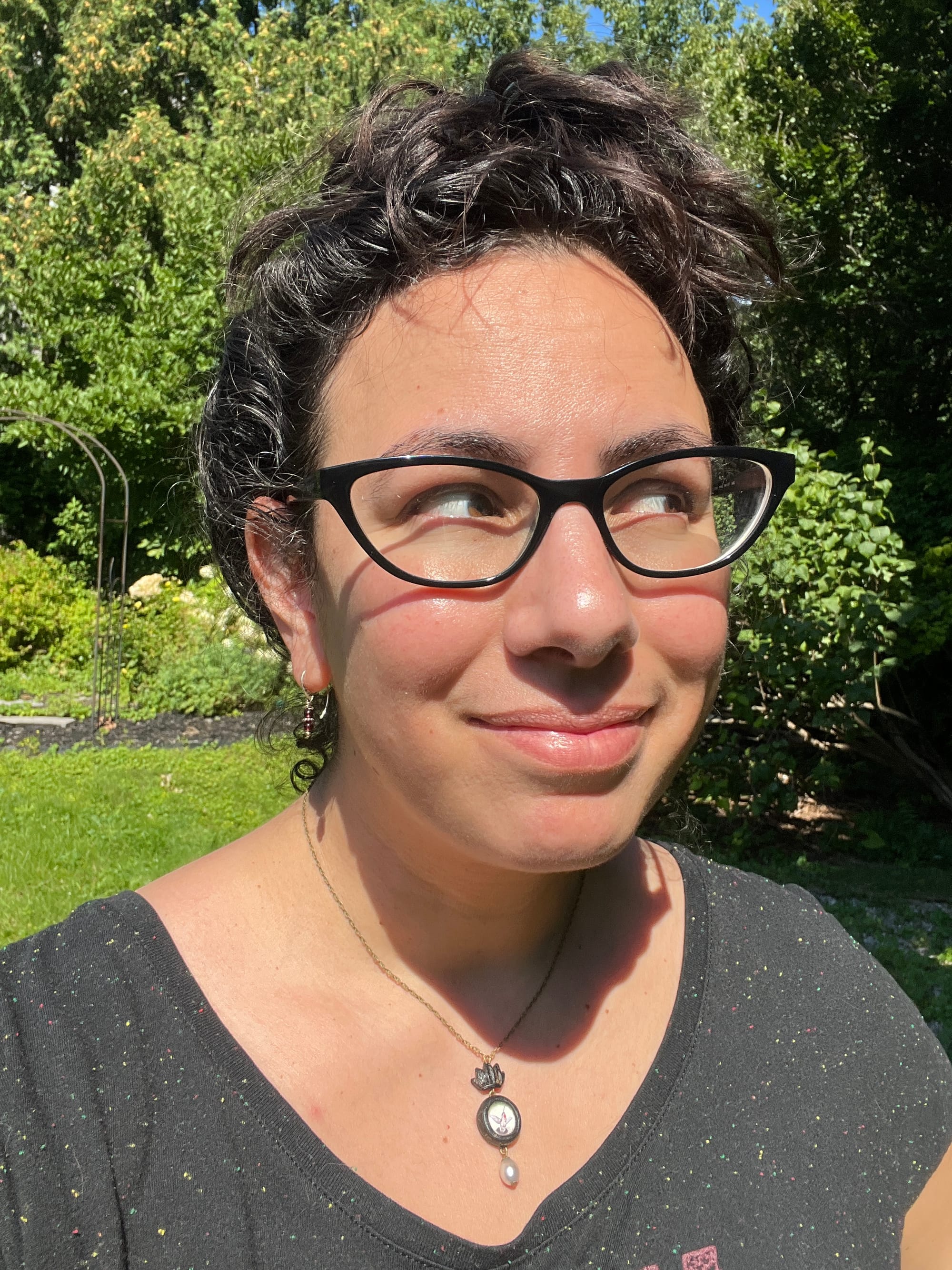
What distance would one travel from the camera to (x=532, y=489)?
1194 millimetres

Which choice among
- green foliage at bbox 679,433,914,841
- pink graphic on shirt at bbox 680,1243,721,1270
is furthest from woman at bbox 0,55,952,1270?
green foliage at bbox 679,433,914,841

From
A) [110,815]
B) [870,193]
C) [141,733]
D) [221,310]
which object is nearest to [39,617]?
[141,733]

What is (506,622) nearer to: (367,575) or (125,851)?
(367,575)

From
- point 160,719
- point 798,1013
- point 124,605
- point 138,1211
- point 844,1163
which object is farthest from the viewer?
point 124,605

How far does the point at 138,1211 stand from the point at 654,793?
0.77m

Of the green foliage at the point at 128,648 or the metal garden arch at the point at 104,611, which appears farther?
the green foliage at the point at 128,648

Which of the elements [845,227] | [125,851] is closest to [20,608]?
[125,851]

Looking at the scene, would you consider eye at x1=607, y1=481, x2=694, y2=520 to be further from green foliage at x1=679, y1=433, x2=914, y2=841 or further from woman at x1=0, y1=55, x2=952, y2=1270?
green foliage at x1=679, y1=433, x2=914, y2=841

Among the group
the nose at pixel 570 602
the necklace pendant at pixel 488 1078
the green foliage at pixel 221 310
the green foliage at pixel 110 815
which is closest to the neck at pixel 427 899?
the necklace pendant at pixel 488 1078

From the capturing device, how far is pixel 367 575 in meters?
1.23

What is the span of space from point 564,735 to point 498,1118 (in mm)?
571

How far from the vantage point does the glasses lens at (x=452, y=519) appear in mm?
1195

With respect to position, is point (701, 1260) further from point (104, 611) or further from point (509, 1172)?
point (104, 611)

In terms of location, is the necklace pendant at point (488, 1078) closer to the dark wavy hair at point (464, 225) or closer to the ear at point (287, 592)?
the ear at point (287, 592)
